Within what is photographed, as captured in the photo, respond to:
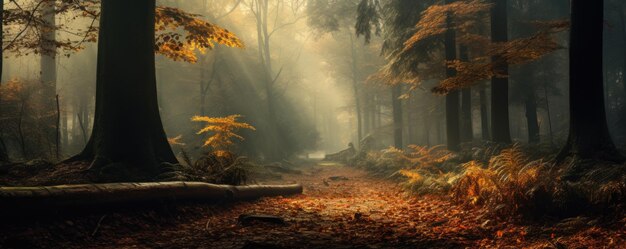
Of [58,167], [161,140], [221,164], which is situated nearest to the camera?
[58,167]

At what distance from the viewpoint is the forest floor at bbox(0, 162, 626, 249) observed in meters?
4.80

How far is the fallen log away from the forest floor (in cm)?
19

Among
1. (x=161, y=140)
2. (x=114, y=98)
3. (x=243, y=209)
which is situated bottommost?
(x=243, y=209)

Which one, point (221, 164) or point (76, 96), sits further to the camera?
point (76, 96)

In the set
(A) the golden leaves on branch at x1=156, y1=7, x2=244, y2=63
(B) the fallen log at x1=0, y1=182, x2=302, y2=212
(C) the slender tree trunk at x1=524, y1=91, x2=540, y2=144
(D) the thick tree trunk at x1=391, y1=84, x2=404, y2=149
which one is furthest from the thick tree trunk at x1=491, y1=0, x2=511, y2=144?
(D) the thick tree trunk at x1=391, y1=84, x2=404, y2=149

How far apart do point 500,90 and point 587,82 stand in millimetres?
5663

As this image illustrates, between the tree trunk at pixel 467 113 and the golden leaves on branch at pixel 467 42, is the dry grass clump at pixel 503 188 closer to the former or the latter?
the golden leaves on branch at pixel 467 42

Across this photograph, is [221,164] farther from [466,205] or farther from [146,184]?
[466,205]

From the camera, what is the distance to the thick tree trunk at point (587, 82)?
871cm

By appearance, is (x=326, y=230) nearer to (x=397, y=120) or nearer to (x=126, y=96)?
(x=126, y=96)

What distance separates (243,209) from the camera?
26.1 feet

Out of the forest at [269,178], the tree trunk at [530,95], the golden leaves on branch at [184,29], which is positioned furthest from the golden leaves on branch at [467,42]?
the tree trunk at [530,95]

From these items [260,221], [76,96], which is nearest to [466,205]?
[260,221]

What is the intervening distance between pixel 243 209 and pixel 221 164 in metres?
1.55
